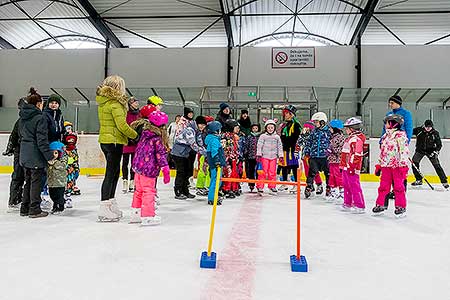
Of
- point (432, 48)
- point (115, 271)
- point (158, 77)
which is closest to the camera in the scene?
point (115, 271)

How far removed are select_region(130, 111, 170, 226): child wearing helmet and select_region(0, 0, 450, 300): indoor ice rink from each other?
0.5 inches

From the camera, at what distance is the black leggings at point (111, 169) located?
3.29 meters

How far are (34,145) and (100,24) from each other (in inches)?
446

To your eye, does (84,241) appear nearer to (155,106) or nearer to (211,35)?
(155,106)

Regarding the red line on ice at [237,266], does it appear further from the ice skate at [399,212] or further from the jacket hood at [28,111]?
the jacket hood at [28,111]

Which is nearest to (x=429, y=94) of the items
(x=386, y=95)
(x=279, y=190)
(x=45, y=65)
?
(x=386, y=95)

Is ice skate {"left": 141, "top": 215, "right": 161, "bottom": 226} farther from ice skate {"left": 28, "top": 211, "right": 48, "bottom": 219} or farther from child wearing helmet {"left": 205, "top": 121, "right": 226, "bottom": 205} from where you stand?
child wearing helmet {"left": 205, "top": 121, "right": 226, "bottom": 205}

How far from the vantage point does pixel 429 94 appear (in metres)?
10.8

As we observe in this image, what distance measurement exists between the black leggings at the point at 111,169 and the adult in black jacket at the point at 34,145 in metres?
0.54

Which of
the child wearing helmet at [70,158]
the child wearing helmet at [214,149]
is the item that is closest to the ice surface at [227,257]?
the child wearing helmet at [70,158]

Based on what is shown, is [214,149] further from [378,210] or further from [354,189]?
[378,210]

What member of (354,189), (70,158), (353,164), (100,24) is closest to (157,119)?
(70,158)

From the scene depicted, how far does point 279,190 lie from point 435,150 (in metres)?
3.39

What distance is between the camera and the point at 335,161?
493 centimetres
